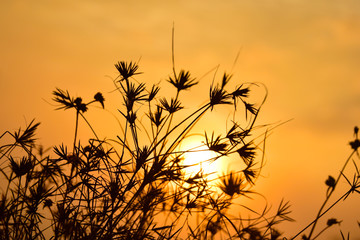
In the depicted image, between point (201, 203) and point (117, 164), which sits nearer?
point (117, 164)

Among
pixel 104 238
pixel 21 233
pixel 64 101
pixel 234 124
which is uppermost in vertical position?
pixel 64 101

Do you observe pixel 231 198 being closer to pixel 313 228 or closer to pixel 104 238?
pixel 313 228

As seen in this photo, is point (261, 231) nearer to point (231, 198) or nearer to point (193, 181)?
point (231, 198)

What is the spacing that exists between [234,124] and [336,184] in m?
1.40

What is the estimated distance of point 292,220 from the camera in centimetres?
348

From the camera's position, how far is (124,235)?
287 cm

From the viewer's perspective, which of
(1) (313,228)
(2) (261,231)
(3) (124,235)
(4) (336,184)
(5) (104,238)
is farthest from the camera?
(4) (336,184)

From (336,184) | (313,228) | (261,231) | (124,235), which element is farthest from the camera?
(336,184)

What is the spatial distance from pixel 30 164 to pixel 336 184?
247 centimetres

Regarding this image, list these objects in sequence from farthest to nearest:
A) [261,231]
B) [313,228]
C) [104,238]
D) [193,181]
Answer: [261,231] < [313,228] < [193,181] < [104,238]

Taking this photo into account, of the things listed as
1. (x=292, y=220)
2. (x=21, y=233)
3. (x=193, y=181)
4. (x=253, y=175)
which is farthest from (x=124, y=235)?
(x=292, y=220)

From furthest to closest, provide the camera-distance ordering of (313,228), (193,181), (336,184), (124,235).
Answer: (336,184)
(313,228)
(193,181)
(124,235)

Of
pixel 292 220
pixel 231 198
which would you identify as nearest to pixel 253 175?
pixel 231 198

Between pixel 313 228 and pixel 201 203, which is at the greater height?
pixel 201 203
